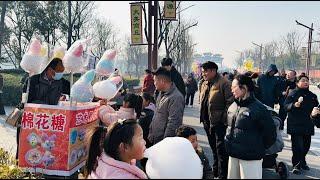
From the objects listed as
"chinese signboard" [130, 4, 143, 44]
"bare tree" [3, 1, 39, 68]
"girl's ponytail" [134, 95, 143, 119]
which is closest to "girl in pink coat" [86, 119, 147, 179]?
"girl's ponytail" [134, 95, 143, 119]

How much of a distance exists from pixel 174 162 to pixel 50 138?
257 centimetres

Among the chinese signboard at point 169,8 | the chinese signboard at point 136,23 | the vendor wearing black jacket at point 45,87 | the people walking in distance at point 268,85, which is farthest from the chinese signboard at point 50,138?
the chinese signboard at point 169,8

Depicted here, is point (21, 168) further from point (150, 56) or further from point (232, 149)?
point (150, 56)

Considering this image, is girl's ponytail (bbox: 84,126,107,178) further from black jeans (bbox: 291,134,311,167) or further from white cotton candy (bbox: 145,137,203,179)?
black jeans (bbox: 291,134,311,167)

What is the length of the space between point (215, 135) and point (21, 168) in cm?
262

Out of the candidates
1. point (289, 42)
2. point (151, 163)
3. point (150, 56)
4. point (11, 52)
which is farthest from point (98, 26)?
point (151, 163)

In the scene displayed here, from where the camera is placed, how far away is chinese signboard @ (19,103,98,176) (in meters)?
4.23

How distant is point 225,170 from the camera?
489cm

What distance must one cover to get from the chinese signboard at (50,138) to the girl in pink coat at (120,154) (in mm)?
1537

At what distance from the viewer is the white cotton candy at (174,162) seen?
6.89ft

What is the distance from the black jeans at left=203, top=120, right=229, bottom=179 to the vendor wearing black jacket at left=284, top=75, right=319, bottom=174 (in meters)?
1.37

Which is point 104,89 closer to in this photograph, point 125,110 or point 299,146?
point 125,110

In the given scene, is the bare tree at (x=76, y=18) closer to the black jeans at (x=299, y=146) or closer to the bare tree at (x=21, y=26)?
the bare tree at (x=21, y=26)

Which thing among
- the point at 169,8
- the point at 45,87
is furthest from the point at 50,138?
the point at 169,8
